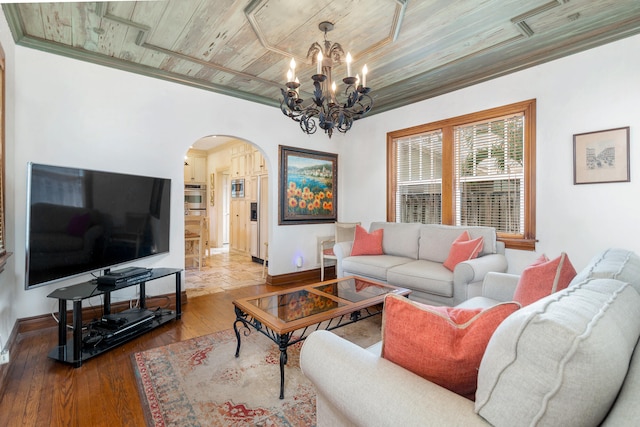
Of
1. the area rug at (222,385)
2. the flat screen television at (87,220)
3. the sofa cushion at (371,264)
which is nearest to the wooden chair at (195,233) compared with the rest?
the flat screen television at (87,220)

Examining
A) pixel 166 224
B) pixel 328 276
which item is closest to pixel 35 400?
pixel 166 224

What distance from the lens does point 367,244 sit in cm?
409

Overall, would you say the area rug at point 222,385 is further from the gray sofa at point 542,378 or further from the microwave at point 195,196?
the microwave at point 195,196

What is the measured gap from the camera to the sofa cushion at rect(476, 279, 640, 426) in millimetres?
613

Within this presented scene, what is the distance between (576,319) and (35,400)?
2743 mm

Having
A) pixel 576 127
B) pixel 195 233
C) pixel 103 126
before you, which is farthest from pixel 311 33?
pixel 195 233

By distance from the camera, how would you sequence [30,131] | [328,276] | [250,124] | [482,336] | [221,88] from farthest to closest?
1. [328,276]
2. [250,124]
3. [221,88]
4. [30,131]
5. [482,336]

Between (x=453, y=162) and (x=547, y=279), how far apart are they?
265 centimetres

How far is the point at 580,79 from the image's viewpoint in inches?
116

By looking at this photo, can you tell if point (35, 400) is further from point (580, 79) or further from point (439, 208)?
point (580, 79)

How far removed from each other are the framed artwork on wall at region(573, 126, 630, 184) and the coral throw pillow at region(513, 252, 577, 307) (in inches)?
72.7

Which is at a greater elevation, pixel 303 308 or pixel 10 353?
pixel 303 308

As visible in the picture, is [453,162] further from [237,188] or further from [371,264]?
[237,188]

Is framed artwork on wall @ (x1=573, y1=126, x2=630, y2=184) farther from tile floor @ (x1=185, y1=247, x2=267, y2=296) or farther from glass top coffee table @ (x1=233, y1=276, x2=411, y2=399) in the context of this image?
tile floor @ (x1=185, y1=247, x2=267, y2=296)
